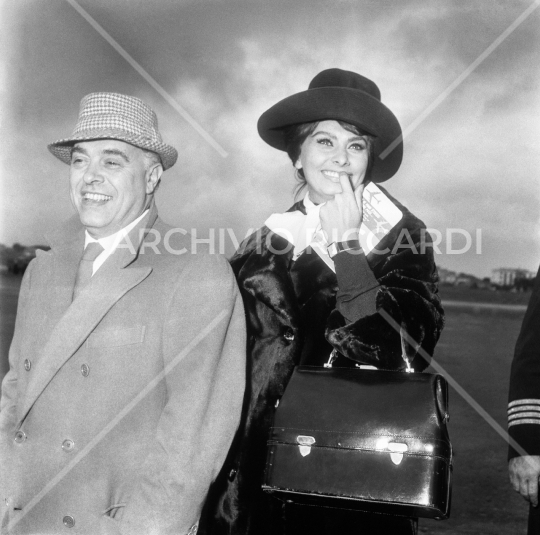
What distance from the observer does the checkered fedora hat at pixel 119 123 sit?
1817 mm

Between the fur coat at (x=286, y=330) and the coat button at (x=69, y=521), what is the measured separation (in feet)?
1.59

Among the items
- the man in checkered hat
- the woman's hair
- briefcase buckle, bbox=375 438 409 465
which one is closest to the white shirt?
the man in checkered hat

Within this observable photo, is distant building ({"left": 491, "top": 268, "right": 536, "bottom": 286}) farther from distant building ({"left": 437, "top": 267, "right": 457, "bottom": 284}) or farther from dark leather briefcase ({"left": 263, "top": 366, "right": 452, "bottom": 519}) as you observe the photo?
dark leather briefcase ({"left": 263, "top": 366, "right": 452, "bottom": 519})

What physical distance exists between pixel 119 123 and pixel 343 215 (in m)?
0.71

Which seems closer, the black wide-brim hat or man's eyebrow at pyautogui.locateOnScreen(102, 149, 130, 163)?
man's eyebrow at pyautogui.locateOnScreen(102, 149, 130, 163)

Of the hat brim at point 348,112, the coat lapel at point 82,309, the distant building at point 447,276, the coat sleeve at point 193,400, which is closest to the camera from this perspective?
the coat sleeve at point 193,400

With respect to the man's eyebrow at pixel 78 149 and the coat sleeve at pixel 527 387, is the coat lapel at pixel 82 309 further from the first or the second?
the coat sleeve at pixel 527 387

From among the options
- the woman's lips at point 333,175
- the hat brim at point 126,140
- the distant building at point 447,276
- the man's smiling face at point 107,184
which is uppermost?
the distant building at point 447,276

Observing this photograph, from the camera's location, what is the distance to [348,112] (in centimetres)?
208

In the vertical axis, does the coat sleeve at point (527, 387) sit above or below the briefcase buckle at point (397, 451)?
above

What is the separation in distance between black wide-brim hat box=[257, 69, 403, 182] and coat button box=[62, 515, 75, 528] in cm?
136

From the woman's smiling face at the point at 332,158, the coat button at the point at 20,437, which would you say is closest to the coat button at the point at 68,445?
the coat button at the point at 20,437

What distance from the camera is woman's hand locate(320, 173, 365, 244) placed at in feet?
6.45

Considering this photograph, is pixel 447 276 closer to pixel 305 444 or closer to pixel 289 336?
pixel 289 336
